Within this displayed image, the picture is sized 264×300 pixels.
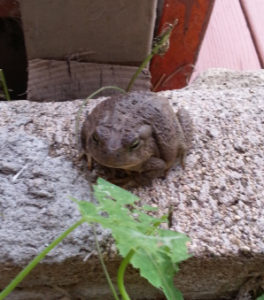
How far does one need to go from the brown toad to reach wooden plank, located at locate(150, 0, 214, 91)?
80cm

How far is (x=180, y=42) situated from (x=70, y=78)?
28.1 inches

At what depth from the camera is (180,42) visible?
230 centimetres

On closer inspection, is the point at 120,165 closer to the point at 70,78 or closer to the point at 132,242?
the point at 132,242

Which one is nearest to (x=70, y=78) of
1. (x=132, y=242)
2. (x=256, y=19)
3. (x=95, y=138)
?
(x=95, y=138)

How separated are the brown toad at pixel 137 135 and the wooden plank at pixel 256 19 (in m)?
1.49

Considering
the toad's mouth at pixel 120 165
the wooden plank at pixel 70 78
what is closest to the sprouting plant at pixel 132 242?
the toad's mouth at pixel 120 165

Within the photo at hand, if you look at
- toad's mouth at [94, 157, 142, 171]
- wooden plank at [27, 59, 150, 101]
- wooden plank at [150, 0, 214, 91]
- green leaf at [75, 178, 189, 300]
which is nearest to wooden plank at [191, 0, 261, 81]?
wooden plank at [150, 0, 214, 91]

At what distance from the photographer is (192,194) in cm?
145

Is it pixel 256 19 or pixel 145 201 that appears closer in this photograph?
pixel 145 201

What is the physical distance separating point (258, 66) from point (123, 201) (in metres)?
1.94

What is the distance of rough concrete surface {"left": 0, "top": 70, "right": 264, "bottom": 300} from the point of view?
4.22 feet

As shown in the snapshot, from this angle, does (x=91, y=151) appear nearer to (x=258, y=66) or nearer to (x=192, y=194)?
(x=192, y=194)

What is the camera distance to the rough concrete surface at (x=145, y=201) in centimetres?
129

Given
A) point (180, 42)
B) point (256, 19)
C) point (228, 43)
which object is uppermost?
point (180, 42)
